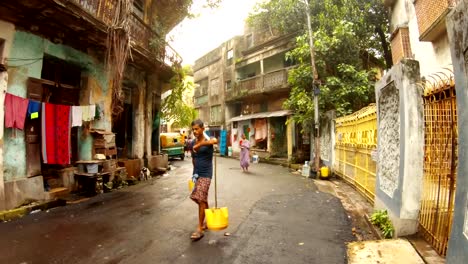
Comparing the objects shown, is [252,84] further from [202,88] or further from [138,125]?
[138,125]

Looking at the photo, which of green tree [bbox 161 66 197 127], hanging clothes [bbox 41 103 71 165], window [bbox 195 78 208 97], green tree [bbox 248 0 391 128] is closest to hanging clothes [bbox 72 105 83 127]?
hanging clothes [bbox 41 103 71 165]

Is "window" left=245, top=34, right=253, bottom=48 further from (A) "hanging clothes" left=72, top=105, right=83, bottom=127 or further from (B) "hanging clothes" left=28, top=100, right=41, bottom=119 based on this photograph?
(B) "hanging clothes" left=28, top=100, right=41, bottom=119

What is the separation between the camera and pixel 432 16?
325 inches

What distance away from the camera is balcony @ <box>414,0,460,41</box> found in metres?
7.60

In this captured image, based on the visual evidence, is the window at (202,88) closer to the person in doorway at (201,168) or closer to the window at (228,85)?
the window at (228,85)

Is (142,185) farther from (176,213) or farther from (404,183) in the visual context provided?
(404,183)

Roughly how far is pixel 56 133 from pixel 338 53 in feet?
42.9

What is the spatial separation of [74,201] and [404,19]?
41.8 feet

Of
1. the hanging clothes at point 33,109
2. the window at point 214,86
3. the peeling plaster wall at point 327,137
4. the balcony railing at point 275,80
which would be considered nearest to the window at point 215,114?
the window at point 214,86

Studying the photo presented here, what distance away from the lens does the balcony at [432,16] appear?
760 cm

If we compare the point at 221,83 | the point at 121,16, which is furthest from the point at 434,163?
the point at 221,83

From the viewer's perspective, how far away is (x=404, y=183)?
14.6ft

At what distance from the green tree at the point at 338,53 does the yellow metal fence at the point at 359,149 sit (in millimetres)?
2867

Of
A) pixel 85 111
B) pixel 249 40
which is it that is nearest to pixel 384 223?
pixel 85 111
